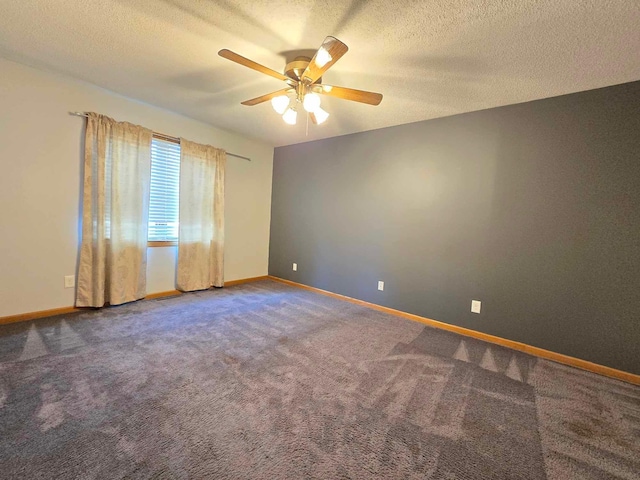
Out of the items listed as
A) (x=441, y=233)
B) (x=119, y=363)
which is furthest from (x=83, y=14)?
(x=441, y=233)

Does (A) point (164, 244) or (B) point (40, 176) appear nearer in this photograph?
(B) point (40, 176)

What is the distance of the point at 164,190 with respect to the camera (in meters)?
3.44

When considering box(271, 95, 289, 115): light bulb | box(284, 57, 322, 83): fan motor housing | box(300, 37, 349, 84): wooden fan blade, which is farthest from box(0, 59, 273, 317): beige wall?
box(300, 37, 349, 84): wooden fan blade

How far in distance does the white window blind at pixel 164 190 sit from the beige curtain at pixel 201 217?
3.7 inches

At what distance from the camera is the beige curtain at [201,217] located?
3.58 m

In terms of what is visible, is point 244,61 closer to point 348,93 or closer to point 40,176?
point 348,93

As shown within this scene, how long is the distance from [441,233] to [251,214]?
3.04 metres

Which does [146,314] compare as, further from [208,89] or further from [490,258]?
[490,258]

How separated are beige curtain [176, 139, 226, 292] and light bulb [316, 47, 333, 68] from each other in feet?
8.54

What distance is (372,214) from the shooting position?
3539mm

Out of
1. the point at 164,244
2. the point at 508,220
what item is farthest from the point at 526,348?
the point at 164,244

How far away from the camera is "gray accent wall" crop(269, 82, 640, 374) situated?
2.14m

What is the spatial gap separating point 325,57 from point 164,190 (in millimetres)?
2855

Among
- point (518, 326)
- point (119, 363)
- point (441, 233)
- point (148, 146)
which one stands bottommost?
point (119, 363)
